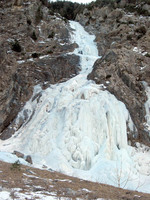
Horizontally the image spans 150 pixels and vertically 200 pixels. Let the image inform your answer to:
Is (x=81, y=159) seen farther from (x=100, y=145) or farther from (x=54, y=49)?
(x=54, y=49)

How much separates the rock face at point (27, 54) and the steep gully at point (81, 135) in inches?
69.4

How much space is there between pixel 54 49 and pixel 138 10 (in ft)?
60.2

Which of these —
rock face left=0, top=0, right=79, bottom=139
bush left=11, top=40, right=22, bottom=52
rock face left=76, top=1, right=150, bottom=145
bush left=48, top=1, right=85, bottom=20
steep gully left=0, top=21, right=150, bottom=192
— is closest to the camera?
steep gully left=0, top=21, right=150, bottom=192

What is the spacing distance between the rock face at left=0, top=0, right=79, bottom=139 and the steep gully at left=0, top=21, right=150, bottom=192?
1763mm

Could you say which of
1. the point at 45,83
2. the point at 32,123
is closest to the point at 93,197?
the point at 32,123

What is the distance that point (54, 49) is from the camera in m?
28.3

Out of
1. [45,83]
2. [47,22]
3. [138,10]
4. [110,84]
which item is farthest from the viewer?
[138,10]

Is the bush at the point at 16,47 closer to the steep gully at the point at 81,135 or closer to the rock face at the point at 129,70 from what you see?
the steep gully at the point at 81,135

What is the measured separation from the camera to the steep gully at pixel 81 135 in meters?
A: 12.6

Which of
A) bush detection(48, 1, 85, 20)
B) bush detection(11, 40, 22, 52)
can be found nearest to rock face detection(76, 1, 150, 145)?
bush detection(11, 40, 22, 52)

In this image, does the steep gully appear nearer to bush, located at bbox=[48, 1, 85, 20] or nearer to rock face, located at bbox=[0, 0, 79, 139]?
rock face, located at bbox=[0, 0, 79, 139]

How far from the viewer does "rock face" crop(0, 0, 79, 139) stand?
2012 cm

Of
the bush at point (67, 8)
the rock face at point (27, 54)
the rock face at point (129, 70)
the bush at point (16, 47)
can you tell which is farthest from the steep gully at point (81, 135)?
the bush at point (67, 8)

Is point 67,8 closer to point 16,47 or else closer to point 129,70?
point 16,47
